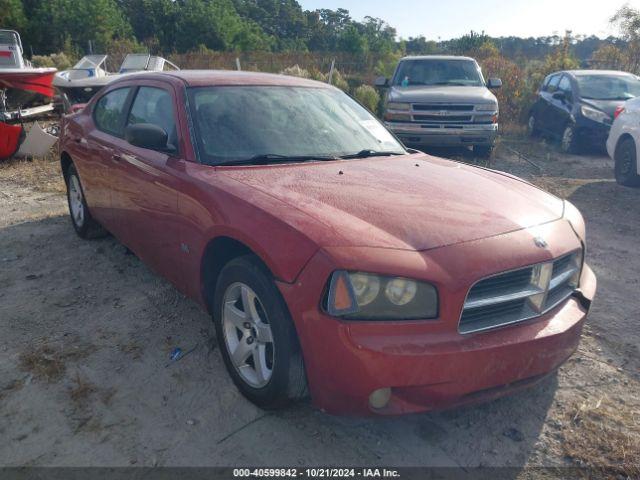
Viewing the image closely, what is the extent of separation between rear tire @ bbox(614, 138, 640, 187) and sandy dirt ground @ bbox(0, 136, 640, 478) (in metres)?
4.24

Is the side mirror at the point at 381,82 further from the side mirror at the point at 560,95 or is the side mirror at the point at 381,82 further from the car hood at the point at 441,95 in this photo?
the side mirror at the point at 560,95

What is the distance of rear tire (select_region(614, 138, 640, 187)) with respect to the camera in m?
8.01

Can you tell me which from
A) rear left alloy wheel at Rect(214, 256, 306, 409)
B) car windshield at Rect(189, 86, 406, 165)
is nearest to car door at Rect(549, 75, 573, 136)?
car windshield at Rect(189, 86, 406, 165)

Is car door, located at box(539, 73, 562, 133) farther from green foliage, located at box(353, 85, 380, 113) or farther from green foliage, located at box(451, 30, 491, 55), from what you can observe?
green foliage, located at box(451, 30, 491, 55)

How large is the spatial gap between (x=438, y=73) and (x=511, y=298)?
8.81 metres

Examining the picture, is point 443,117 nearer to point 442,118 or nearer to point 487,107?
point 442,118

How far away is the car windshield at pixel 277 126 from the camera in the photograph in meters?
3.34

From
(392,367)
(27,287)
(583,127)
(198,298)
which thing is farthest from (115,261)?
(583,127)

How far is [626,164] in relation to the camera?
8.18 meters

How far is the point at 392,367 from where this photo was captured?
2.20m

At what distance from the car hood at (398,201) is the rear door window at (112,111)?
1.73 m

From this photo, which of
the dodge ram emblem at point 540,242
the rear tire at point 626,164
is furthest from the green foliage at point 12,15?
the dodge ram emblem at point 540,242

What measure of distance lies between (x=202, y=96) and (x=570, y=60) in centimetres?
1681

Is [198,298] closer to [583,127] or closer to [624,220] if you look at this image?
[624,220]
